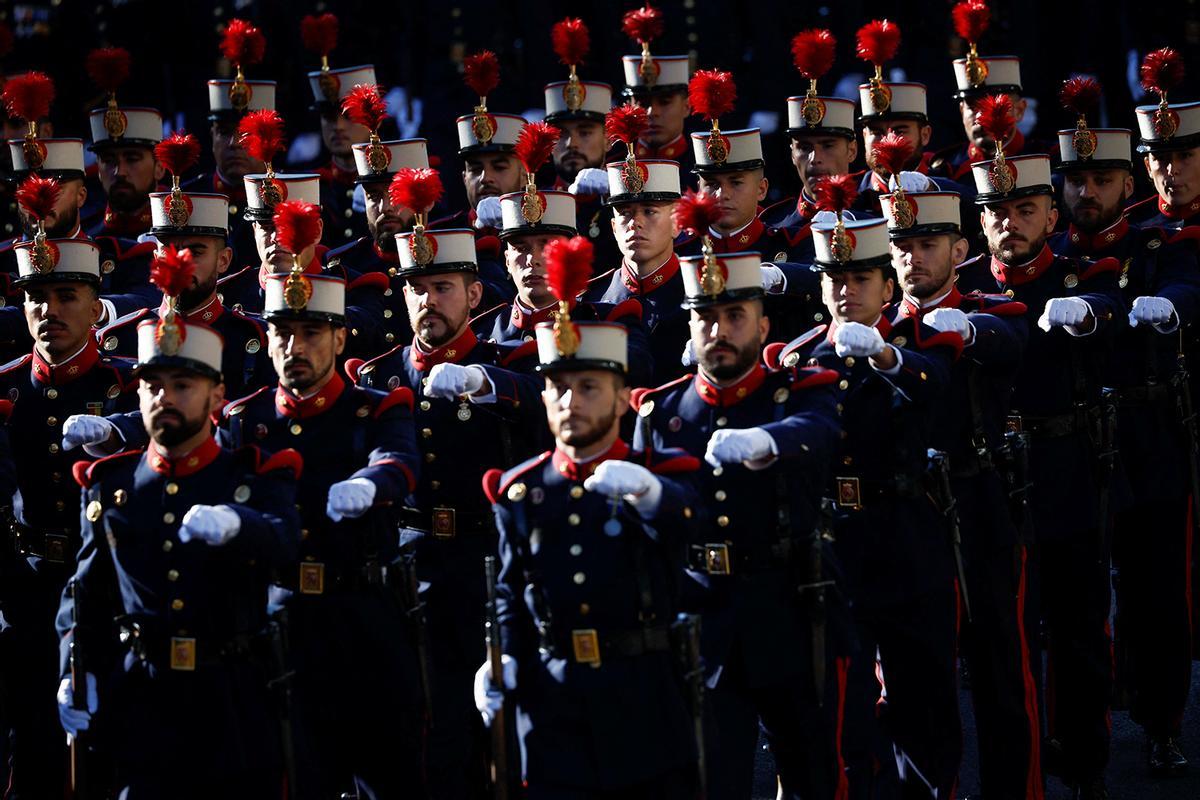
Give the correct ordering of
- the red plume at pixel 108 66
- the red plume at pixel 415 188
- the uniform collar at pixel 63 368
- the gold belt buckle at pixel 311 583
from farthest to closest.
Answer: the red plume at pixel 108 66 → the red plume at pixel 415 188 → the uniform collar at pixel 63 368 → the gold belt buckle at pixel 311 583

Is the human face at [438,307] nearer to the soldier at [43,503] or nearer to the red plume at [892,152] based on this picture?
the soldier at [43,503]

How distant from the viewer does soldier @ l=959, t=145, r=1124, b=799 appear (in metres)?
9.54

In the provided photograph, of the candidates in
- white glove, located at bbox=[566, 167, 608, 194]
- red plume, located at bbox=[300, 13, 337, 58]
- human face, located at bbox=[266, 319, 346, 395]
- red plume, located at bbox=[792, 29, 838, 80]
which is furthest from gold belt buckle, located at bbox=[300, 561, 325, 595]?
red plume, located at bbox=[300, 13, 337, 58]

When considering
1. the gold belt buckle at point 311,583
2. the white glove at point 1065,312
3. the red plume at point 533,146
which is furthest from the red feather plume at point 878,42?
the gold belt buckle at point 311,583

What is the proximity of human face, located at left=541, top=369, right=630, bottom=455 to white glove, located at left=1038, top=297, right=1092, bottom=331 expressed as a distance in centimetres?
295

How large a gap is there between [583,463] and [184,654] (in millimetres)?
1689

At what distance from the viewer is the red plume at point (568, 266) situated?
743 cm

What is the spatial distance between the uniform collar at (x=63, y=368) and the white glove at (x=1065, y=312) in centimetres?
443

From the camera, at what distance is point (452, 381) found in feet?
28.2

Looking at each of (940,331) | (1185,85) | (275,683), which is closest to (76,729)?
(275,683)

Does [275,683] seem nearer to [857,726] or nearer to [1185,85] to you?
[857,726]

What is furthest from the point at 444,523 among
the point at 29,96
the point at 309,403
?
the point at 29,96

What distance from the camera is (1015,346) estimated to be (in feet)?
29.5

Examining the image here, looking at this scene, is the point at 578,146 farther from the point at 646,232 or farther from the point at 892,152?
the point at 892,152
